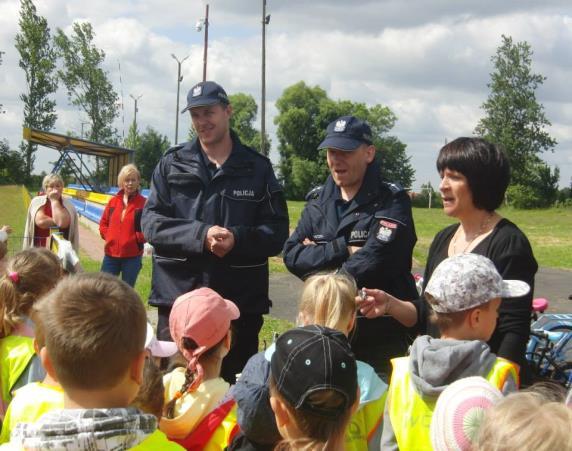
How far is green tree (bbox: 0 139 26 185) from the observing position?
52.6 metres

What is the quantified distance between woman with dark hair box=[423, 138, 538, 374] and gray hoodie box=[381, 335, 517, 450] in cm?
49

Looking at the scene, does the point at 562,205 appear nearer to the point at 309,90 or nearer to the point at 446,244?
the point at 309,90

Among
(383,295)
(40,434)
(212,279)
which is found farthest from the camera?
(212,279)

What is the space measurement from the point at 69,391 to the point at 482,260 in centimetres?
159

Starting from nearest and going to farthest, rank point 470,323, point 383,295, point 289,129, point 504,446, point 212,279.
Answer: point 504,446
point 470,323
point 383,295
point 212,279
point 289,129

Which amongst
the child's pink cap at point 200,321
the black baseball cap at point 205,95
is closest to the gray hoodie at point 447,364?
the child's pink cap at point 200,321

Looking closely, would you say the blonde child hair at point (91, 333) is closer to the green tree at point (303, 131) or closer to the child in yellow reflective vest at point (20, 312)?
the child in yellow reflective vest at point (20, 312)

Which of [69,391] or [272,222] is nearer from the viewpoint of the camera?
[69,391]

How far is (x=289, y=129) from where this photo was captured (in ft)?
258

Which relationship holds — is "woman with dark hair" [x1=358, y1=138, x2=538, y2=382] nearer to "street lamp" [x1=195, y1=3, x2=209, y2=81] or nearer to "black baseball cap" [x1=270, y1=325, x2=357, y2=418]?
"black baseball cap" [x1=270, y1=325, x2=357, y2=418]

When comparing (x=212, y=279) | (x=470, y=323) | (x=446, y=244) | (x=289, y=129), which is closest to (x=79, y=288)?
(x=470, y=323)

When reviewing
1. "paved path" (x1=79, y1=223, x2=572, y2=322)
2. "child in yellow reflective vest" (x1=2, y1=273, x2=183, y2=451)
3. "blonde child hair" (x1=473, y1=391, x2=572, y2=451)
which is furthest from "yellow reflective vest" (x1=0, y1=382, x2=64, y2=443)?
"paved path" (x1=79, y1=223, x2=572, y2=322)

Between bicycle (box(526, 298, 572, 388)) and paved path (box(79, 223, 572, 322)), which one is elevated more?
bicycle (box(526, 298, 572, 388))

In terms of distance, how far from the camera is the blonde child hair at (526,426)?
5.05 feet
